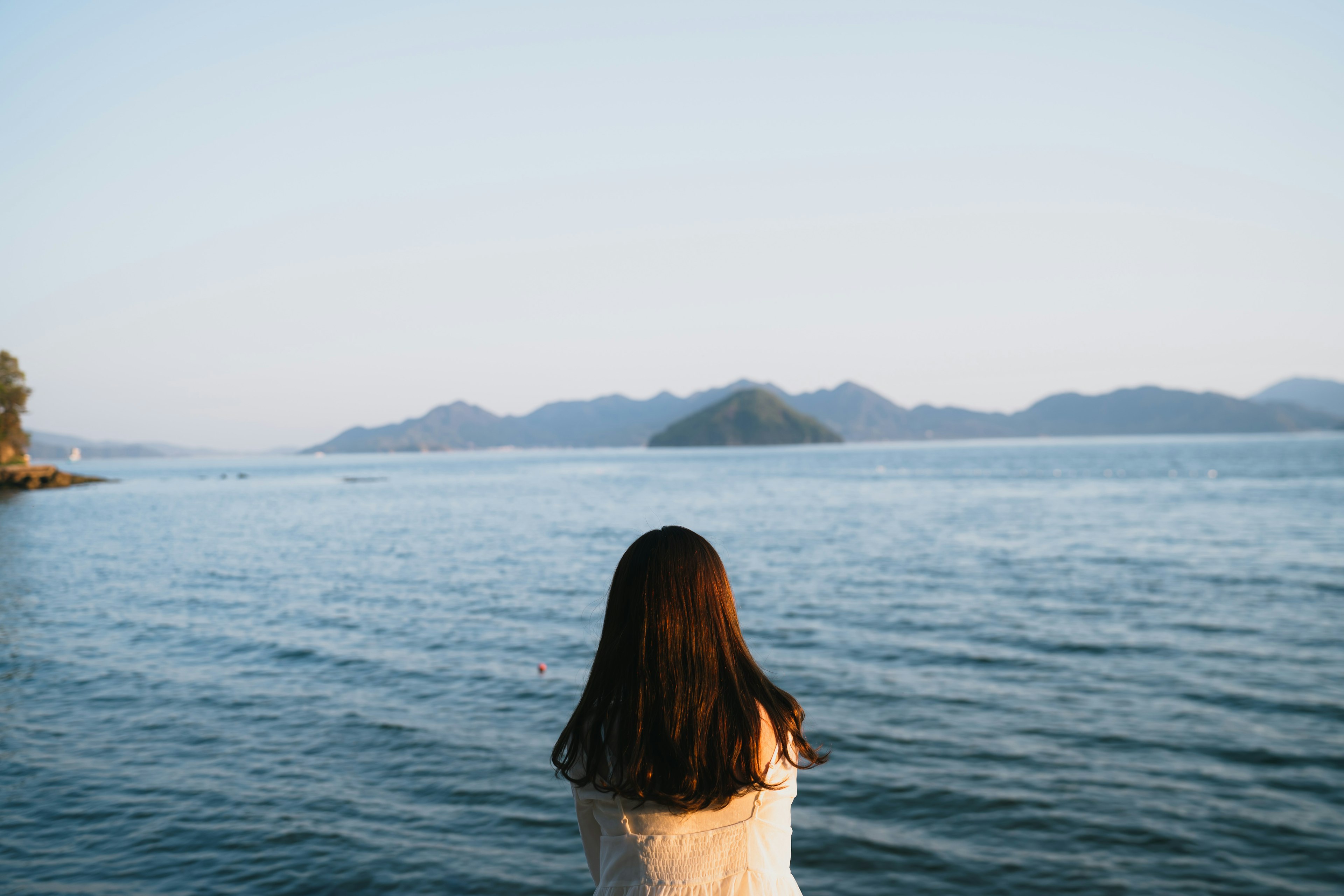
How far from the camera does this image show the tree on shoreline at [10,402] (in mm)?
94875

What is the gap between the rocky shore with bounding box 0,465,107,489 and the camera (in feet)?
308

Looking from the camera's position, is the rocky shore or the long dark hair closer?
the long dark hair

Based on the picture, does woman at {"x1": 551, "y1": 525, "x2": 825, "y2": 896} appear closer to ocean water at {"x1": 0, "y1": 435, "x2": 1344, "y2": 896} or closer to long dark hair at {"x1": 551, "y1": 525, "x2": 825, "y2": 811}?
long dark hair at {"x1": 551, "y1": 525, "x2": 825, "y2": 811}

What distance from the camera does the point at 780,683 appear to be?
16531 millimetres

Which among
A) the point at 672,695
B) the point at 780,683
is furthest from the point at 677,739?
the point at 780,683

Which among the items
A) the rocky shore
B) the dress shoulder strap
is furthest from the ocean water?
the rocky shore

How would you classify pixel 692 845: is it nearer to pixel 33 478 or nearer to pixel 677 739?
pixel 677 739

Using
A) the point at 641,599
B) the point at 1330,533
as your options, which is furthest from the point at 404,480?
the point at 641,599

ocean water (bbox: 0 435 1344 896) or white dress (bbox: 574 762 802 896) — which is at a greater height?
white dress (bbox: 574 762 802 896)

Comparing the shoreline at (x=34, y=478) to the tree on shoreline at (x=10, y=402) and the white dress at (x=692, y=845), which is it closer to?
the tree on shoreline at (x=10, y=402)

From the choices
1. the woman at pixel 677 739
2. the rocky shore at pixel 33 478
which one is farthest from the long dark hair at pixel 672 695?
the rocky shore at pixel 33 478

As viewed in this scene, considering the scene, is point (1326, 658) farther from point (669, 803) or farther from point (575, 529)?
point (575, 529)

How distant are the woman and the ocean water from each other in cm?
730

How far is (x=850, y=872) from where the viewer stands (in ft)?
30.3
